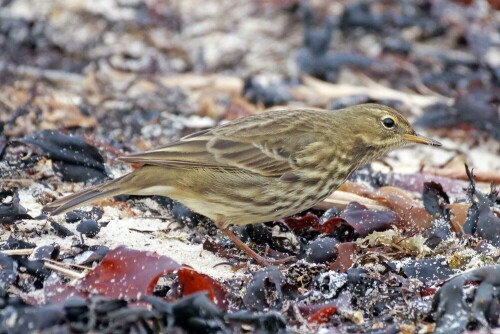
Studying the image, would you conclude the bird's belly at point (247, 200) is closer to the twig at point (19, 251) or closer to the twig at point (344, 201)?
the twig at point (344, 201)

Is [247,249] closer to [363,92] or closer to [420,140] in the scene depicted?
[420,140]

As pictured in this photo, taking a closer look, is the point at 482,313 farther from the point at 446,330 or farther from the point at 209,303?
the point at 209,303

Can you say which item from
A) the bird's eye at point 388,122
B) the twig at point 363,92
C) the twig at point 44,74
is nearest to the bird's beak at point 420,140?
the bird's eye at point 388,122

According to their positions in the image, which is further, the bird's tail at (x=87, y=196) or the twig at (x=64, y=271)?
the bird's tail at (x=87, y=196)

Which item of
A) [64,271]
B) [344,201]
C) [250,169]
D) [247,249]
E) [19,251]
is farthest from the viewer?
[344,201]

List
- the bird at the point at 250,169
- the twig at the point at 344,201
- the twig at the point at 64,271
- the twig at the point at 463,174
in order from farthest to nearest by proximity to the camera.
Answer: the twig at the point at 463,174 < the twig at the point at 344,201 < the bird at the point at 250,169 < the twig at the point at 64,271

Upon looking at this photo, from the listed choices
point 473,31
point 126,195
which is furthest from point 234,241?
A: point 473,31

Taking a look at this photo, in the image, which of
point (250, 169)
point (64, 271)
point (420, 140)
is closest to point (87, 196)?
point (64, 271)
